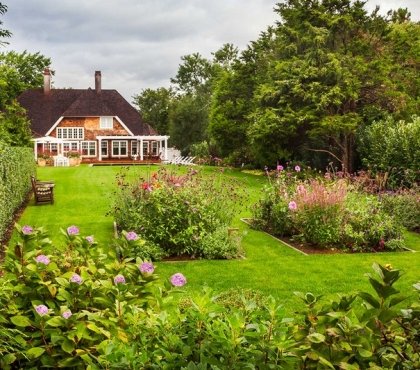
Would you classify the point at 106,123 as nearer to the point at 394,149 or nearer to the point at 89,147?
the point at 89,147

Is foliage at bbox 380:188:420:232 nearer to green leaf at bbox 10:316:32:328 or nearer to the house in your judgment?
green leaf at bbox 10:316:32:328

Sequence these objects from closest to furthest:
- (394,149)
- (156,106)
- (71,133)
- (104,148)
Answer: (394,149) → (71,133) → (104,148) → (156,106)

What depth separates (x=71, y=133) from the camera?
5128 centimetres

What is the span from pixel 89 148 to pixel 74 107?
4269mm

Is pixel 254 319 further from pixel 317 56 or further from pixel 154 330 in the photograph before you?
pixel 317 56

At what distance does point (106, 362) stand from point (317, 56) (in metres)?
25.0

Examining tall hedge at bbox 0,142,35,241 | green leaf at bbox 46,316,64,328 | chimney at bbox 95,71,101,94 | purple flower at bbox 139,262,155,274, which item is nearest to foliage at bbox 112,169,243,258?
tall hedge at bbox 0,142,35,241

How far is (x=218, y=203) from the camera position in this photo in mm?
10953

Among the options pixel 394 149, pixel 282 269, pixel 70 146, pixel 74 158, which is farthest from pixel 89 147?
pixel 282 269

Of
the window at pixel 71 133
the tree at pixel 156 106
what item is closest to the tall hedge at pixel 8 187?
the window at pixel 71 133

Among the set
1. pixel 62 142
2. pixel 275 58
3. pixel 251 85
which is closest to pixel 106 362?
pixel 275 58

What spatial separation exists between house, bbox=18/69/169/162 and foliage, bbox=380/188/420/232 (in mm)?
37779

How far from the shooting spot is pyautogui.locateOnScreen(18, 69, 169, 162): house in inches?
1996

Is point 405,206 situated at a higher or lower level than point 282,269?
higher
